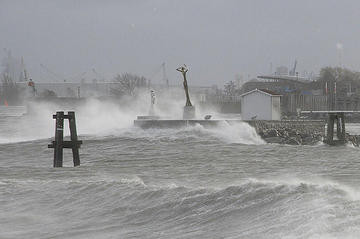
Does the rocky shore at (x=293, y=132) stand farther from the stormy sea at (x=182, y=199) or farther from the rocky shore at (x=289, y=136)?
the stormy sea at (x=182, y=199)

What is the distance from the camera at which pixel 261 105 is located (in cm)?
4172

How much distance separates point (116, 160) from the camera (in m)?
23.5

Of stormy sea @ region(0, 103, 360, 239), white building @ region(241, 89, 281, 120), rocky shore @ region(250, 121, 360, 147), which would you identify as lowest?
stormy sea @ region(0, 103, 360, 239)

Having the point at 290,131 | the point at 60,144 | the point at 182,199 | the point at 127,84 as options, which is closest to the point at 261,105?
the point at 290,131

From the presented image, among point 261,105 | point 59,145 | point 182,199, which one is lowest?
point 182,199

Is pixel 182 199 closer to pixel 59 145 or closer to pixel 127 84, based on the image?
pixel 59 145

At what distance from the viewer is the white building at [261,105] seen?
135ft

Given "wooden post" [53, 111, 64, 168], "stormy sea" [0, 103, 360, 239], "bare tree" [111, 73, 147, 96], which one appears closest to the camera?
"stormy sea" [0, 103, 360, 239]

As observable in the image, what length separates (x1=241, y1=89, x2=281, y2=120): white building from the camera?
135 feet

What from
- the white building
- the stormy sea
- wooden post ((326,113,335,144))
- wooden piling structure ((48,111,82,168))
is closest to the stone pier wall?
wooden post ((326,113,335,144))

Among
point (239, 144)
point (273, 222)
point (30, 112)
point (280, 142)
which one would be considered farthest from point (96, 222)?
point (30, 112)

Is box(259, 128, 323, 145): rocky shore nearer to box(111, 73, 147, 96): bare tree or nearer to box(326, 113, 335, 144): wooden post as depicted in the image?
box(326, 113, 335, 144): wooden post

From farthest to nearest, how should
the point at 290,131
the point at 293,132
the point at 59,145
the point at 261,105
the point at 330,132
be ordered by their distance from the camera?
the point at 261,105
the point at 290,131
the point at 293,132
the point at 330,132
the point at 59,145

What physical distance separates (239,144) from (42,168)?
46.6 ft
